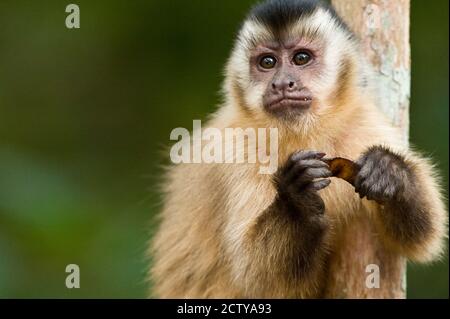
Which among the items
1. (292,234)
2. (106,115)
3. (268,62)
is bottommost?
(292,234)

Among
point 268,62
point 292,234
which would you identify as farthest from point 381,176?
point 268,62

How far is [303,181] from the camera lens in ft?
20.5

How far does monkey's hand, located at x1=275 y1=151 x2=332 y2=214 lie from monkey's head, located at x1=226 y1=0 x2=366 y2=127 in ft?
2.52

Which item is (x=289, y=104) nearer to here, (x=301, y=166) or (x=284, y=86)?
(x=284, y=86)

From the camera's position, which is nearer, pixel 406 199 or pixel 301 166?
pixel 301 166

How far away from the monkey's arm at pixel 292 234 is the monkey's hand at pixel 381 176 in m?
0.28

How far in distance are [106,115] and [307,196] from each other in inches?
197

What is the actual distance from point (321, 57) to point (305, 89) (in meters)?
0.44

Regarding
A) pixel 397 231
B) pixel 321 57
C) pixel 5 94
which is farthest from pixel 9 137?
pixel 397 231

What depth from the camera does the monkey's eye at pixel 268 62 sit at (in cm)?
A: 725

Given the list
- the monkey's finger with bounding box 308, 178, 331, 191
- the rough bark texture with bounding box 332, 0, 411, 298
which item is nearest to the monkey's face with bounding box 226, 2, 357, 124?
the rough bark texture with bounding box 332, 0, 411, 298

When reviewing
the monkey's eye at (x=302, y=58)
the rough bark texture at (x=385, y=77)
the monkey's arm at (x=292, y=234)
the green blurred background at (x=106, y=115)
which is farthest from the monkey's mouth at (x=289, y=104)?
the green blurred background at (x=106, y=115)

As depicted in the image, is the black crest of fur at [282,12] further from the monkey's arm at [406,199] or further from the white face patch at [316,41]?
the monkey's arm at [406,199]

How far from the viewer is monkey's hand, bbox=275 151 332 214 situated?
6168 millimetres
